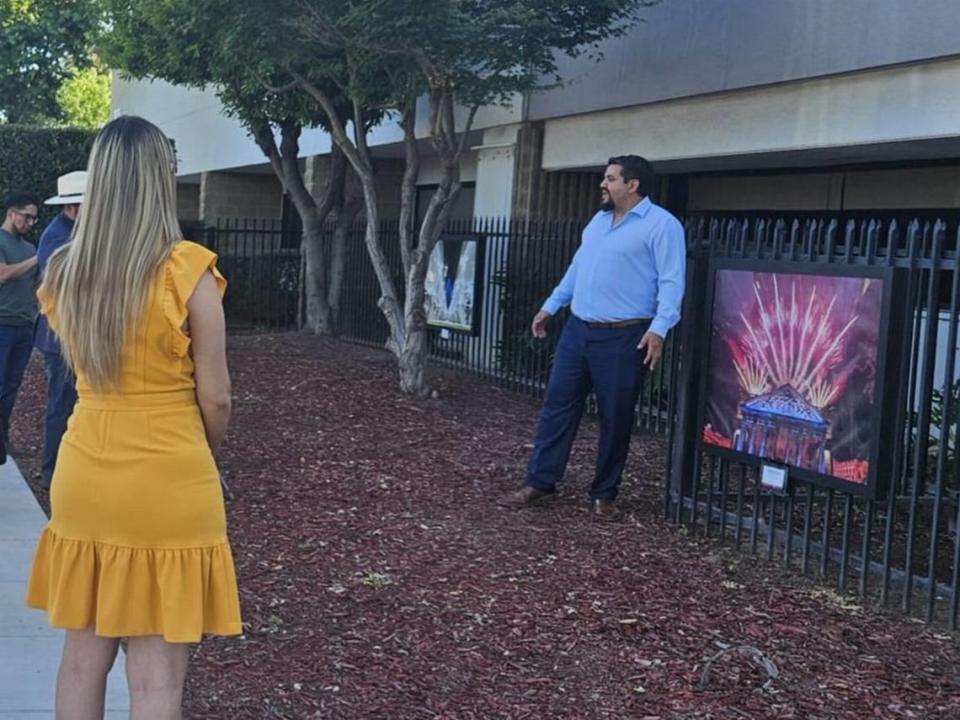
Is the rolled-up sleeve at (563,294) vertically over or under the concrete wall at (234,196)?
under

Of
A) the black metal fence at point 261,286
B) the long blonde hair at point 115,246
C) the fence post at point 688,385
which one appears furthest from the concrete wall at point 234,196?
the long blonde hair at point 115,246

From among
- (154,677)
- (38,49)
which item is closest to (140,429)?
(154,677)

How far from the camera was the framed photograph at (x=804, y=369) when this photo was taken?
5.13m

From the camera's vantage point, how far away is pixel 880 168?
11.8 metres

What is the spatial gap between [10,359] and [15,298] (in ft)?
1.40

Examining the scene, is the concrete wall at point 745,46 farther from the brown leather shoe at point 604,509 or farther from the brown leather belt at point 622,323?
the brown leather shoe at point 604,509

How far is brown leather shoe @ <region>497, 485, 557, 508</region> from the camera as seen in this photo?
263 inches

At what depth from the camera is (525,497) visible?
669 cm

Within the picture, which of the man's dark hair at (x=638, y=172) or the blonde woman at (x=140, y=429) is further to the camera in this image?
the man's dark hair at (x=638, y=172)

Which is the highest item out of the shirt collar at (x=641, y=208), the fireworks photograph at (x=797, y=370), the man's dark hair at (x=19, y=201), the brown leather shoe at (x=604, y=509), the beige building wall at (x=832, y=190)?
the beige building wall at (x=832, y=190)

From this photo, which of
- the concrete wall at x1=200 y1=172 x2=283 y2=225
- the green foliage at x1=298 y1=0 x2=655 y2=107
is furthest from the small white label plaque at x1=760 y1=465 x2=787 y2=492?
the concrete wall at x1=200 y1=172 x2=283 y2=225

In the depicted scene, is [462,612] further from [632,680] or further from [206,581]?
[206,581]

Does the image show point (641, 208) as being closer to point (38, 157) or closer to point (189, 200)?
point (38, 157)

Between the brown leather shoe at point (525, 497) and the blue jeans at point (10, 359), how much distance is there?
3398 millimetres
